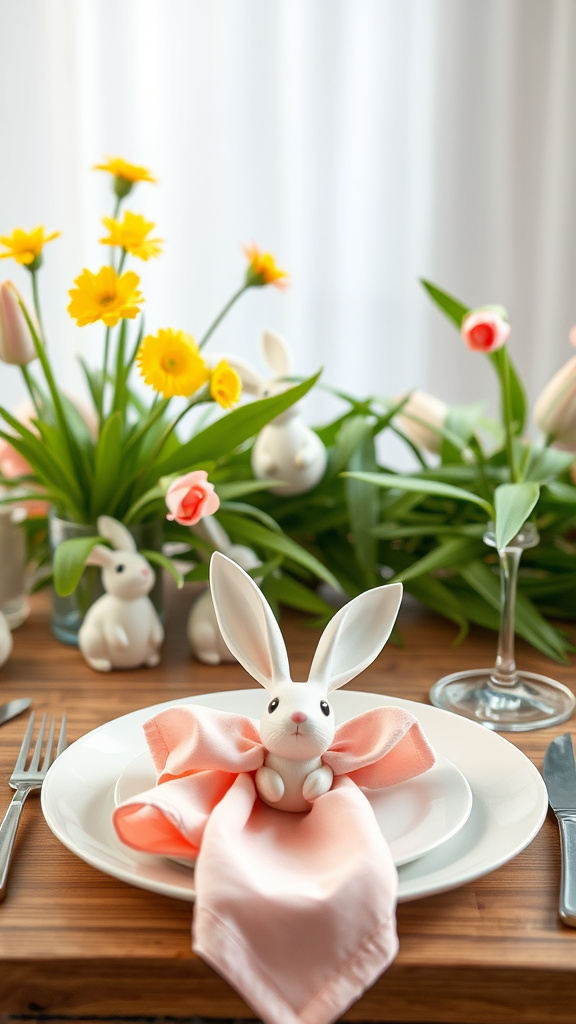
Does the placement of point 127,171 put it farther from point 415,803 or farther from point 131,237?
point 415,803

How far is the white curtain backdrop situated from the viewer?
1716 mm

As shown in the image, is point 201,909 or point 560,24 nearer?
point 201,909

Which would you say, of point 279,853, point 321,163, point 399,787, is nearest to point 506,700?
point 399,787

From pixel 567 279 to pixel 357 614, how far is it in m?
1.44

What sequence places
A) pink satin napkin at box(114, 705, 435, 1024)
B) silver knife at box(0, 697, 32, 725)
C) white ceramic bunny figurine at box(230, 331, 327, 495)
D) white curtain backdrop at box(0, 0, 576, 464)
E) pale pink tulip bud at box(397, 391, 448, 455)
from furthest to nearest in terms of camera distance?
1. white curtain backdrop at box(0, 0, 576, 464)
2. pale pink tulip bud at box(397, 391, 448, 455)
3. white ceramic bunny figurine at box(230, 331, 327, 495)
4. silver knife at box(0, 697, 32, 725)
5. pink satin napkin at box(114, 705, 435, 1024)

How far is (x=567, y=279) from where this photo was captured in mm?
1864

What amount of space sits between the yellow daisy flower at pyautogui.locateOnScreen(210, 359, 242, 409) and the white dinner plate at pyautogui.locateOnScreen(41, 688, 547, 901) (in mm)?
→ 227

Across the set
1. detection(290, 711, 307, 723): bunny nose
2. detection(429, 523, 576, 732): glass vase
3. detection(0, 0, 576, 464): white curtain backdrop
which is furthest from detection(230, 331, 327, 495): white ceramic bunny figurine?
detection(0, 0, 576, 464): white curtain backdrop

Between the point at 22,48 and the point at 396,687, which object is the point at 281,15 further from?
the point at 396,687

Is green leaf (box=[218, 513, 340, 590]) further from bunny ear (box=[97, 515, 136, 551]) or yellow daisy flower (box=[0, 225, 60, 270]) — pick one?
yellow daisy flower (box=[0, 225, 60, 270])

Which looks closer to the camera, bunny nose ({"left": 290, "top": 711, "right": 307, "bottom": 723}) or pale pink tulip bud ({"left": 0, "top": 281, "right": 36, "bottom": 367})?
bunny nose ({"left": 290, "top": 711, "right": 307, "bottom": 723})

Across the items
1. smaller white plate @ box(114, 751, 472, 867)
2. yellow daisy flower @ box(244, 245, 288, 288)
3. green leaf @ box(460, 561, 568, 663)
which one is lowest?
green leaf @ box(460, 561, 568, 663)

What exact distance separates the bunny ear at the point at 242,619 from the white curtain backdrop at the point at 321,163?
1.32m

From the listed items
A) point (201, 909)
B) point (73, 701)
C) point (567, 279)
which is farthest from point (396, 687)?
point (567, 279)
